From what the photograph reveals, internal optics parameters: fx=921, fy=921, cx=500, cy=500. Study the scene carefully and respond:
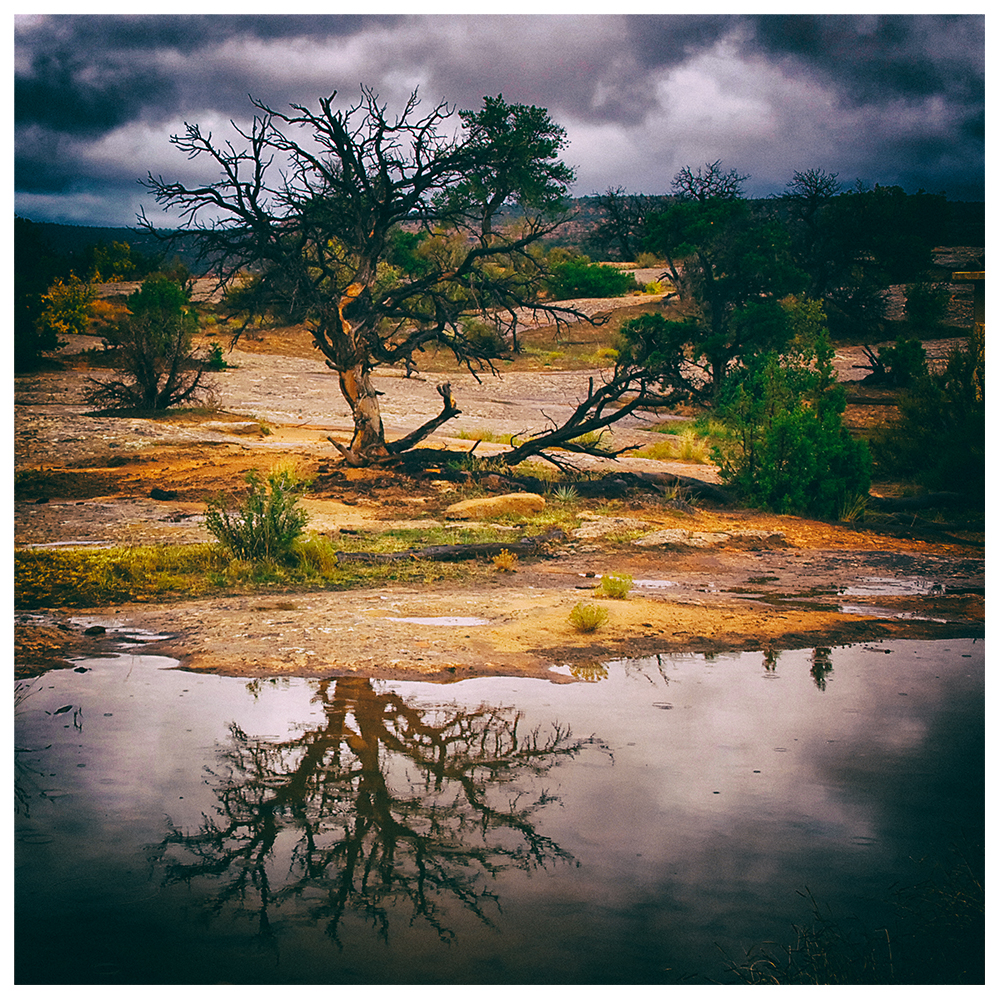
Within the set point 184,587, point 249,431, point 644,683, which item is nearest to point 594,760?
point 644,683

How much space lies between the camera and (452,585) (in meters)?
8.86

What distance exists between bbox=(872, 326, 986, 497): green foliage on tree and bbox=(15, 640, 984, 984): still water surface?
950 cm

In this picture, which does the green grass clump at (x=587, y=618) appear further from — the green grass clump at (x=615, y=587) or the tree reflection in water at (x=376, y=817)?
the tree reflection in water at (x=376, y=817)

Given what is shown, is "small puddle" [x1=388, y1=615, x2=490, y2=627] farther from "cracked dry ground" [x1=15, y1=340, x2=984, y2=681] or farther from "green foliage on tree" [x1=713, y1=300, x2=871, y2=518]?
"green foliage on tree" [x1=713, y1=300, x2=871, y2=518]

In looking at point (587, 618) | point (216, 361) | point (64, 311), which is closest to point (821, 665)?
point (587, 618)

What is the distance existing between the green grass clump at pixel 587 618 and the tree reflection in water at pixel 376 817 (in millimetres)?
1818

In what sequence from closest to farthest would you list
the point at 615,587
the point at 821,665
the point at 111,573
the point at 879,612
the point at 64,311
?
the point at 821,665
the point at 879,612
the point at 615,587
the point at 111,573
the point at 64,311

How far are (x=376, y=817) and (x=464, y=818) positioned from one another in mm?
385

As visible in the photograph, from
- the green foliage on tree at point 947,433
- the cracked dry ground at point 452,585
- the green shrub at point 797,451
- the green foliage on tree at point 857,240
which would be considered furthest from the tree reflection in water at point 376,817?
the green foliage on tree at point 857,240

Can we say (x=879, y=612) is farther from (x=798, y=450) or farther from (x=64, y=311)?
(x=64, y=311)

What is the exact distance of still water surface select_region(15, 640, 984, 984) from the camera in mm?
3137

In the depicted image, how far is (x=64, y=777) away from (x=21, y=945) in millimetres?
1319

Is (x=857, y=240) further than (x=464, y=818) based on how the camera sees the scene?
Yes

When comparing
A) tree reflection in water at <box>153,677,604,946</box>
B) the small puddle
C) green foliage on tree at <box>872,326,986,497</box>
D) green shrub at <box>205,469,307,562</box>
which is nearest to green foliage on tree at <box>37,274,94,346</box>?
green shrub at <box>205,469,307,562</box>
